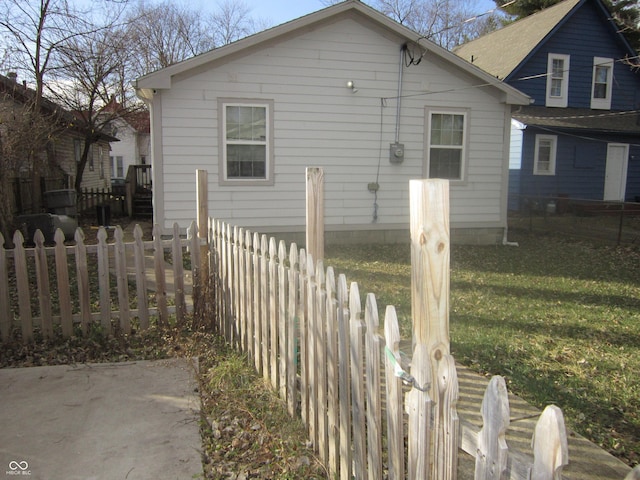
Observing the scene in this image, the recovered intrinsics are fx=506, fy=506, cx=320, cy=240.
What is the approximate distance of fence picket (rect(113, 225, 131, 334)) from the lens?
490 centimetres

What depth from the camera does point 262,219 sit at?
10297 millimetres

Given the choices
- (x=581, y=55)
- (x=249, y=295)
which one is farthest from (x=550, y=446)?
A: (x=581, y=55)

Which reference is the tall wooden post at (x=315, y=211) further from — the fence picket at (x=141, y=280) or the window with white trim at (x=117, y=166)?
the window with white trim at (x=117, y=166)

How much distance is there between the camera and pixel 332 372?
2.78 m

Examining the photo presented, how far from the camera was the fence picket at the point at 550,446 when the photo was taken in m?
1.25

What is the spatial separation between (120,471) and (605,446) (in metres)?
2.97

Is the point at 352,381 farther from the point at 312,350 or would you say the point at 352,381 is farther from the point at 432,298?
the point at 432,298

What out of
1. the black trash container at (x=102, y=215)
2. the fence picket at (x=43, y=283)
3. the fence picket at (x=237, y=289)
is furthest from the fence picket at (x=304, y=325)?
the black trash container at (x=102, y=215)

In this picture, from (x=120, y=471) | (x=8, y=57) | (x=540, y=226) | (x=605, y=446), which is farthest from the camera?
(x=540, y=226)

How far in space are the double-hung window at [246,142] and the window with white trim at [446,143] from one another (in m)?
3.55

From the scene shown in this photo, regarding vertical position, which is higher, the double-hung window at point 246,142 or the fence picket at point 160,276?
the double-hung window at point 246,142

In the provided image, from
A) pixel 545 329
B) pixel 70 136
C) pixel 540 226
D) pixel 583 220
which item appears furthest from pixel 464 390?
pixel 70 136

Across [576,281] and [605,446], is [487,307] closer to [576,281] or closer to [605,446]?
[576,281]

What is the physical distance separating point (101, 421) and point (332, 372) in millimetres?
1771
